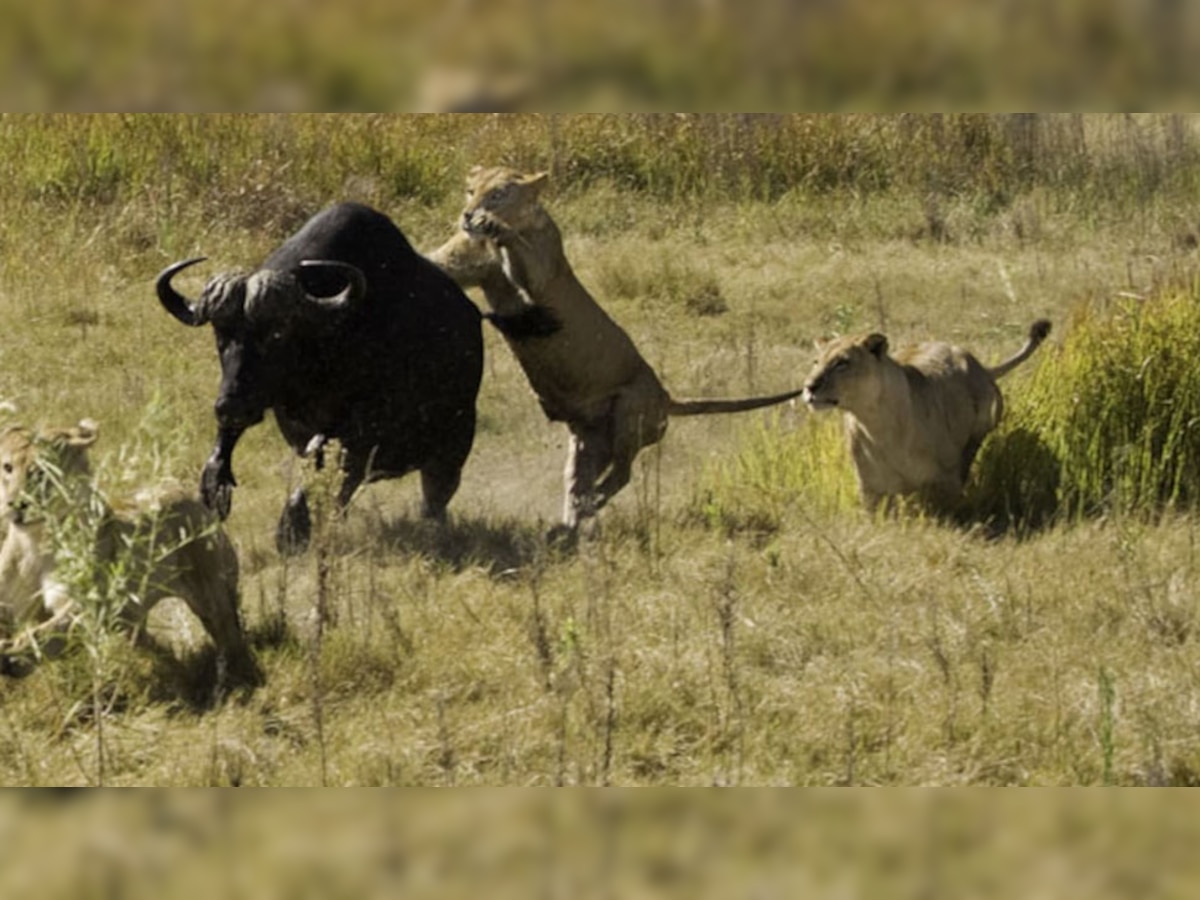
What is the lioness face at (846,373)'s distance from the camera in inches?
197

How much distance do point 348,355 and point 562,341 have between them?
68 centimetres

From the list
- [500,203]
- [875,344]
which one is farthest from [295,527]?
[875,344]

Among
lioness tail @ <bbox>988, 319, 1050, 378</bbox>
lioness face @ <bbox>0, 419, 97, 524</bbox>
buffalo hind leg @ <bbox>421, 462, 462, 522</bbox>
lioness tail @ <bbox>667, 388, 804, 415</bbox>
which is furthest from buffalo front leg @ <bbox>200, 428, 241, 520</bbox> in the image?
lioness tail @ <bbox>988, 319, 1050, 378</bbox>

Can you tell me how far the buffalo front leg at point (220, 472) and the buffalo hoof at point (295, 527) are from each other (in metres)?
0.15

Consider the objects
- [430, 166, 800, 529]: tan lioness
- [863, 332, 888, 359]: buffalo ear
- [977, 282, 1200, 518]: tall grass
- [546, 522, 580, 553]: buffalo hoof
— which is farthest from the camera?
[430, 166, 800, 529]: tan lioness

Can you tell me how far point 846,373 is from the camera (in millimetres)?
5059

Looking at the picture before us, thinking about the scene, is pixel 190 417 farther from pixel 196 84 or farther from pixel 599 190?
pixel 196 84

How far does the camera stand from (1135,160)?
786cm

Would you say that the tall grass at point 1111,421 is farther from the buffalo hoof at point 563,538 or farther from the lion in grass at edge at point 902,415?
the buffalo hoof at point 563,538

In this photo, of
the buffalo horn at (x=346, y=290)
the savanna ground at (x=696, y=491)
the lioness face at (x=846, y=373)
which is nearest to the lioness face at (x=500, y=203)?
the buffalo horn at (x=346, y=290)

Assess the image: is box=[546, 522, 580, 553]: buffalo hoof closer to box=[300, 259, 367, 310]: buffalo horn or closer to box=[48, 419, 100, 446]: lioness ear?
box=[300, 259, 367, 310]: buffalo horn

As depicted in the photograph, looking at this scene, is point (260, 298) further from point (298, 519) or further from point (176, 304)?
point (298, 519)

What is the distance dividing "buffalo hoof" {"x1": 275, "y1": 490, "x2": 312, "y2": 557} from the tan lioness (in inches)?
28.6

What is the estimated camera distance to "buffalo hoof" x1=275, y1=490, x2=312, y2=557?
489 centimetres
